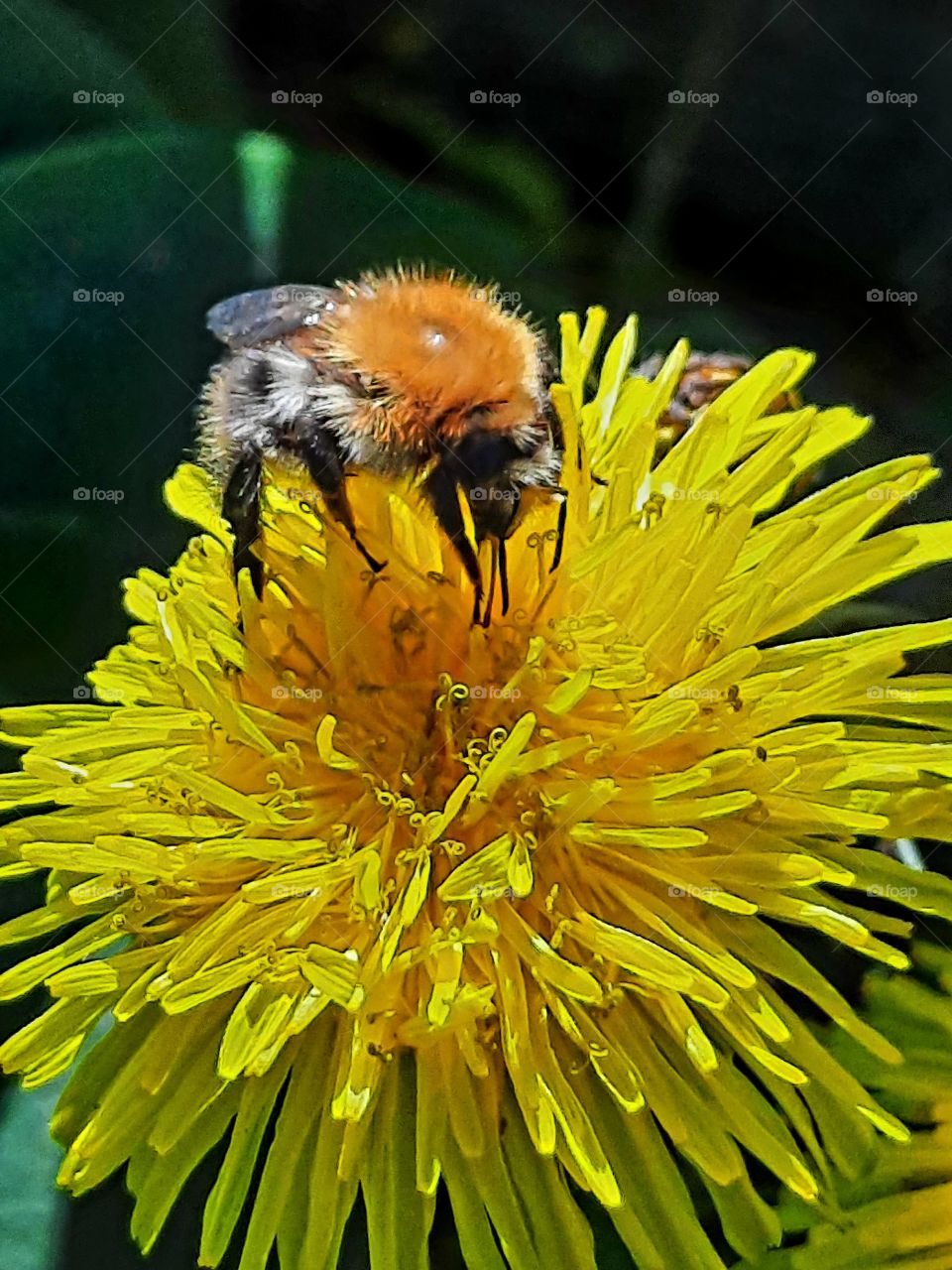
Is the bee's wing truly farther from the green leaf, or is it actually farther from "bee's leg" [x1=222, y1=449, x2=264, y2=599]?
the green leaf

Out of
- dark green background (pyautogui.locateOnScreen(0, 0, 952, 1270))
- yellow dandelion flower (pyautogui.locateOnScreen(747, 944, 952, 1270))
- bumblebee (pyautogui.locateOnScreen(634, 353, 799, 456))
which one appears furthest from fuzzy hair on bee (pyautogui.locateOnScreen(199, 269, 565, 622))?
dark green background (pyautogui.locateOnScreen(0, 0, 952, 1270))

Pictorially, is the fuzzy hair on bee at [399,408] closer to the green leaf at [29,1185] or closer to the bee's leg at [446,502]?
the bee's leg at [446,502]

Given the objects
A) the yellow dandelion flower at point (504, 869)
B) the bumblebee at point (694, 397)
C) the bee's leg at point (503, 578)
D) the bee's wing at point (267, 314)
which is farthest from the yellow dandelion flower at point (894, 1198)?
the bee's wing at point (267, 314)

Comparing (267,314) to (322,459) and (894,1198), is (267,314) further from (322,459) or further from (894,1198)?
(894,1198)

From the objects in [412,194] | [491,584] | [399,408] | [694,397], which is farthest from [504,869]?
[412,194]

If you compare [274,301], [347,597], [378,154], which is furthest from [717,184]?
[347,597]
